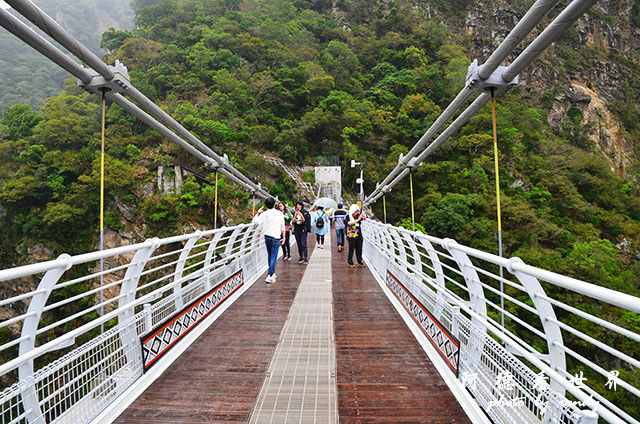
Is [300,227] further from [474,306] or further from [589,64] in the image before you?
[589,64]

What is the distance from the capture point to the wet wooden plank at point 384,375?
206cm

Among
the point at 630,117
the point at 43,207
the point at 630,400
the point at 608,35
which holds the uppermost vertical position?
the point at 608,35

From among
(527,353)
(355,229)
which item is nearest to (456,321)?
(527,353)

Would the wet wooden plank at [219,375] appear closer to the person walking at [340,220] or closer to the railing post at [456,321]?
the railing post at [456,321]

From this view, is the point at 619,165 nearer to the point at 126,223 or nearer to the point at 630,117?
the point at 630,117

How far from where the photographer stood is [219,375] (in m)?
2.55

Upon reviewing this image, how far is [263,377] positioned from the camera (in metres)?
2.52

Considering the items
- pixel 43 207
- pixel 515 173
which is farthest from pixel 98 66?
pixel 515 173

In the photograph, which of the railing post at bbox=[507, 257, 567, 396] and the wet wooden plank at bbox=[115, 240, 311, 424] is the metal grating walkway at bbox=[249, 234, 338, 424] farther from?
the railing post at bbox=[507, 257, 567, 396]

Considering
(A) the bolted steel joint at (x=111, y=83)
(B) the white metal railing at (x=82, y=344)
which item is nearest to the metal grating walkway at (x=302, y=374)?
(B) the white metal railing at (x=82, y=344)

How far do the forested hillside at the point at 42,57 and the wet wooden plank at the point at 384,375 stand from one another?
168 ft

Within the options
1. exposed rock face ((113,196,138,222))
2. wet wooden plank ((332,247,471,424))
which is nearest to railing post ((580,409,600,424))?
wet wooden plank ((332,247,471,424))

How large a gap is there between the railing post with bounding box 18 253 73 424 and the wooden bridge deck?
1.75ft

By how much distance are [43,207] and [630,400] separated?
31036 millimetres
